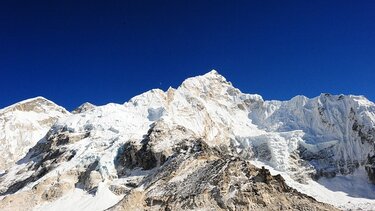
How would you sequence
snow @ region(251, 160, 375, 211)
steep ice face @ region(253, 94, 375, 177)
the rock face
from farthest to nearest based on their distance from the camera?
steep ice face @ region(253, 94, 375, 177) < snow @ region(251, 160, 375, 211) < the rock face

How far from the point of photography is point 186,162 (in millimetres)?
68688

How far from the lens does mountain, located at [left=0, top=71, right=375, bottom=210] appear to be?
54.5 m

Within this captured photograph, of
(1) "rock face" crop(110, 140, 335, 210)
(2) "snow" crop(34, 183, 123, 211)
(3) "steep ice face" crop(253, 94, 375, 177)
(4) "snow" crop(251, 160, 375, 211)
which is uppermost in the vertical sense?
(3) "steep ice face" crop(253, 94, 375, 177)

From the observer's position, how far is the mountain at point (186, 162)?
5450cm

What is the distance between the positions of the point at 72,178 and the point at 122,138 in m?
21.7

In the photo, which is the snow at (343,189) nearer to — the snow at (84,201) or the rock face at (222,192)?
the snow at (84,201)

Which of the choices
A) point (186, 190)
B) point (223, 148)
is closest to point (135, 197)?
point (186, 190)

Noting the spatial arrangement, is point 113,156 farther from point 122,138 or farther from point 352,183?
point 352,183

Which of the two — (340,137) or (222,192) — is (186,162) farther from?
(340,137)

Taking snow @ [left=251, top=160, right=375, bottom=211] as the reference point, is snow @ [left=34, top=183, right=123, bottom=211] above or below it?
below

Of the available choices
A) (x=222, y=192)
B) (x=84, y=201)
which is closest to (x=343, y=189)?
(x=84, y=201)

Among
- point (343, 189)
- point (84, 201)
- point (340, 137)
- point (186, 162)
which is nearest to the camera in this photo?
point (186, 162)

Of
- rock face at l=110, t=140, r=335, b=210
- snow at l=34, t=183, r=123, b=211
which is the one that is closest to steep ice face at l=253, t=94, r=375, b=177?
snow at l=34, t=183, r=123, b=211

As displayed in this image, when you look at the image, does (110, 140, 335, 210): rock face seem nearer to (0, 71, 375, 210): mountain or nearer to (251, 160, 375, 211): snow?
(0, 71, 375, 210): mountain
